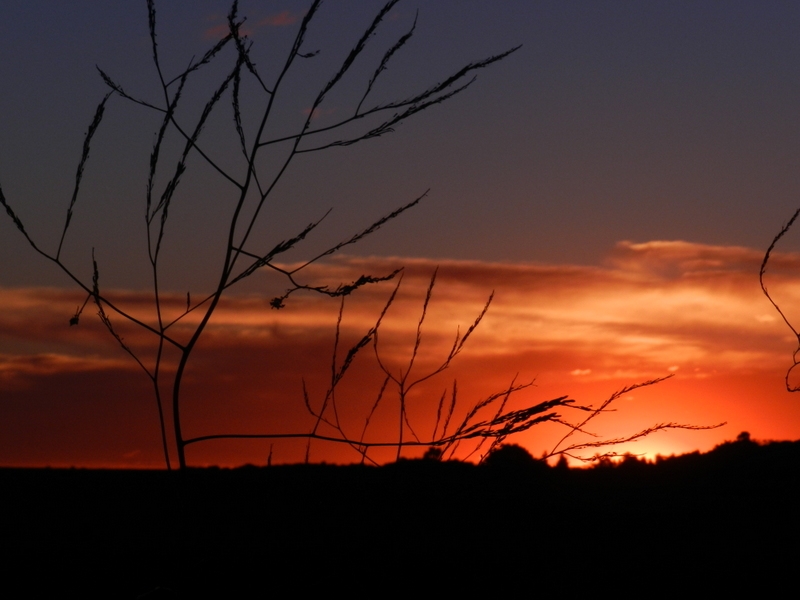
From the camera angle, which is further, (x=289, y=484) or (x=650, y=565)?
(x=289, y=484)

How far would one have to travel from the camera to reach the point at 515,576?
3.20 meters

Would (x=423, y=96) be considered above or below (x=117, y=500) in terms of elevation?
above

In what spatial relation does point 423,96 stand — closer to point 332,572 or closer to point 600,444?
point 600,444

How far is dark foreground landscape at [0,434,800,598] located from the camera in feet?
10.2

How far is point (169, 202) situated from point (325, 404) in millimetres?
910

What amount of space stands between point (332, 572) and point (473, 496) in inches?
47.4

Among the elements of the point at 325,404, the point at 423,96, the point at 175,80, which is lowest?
the point at 325,404

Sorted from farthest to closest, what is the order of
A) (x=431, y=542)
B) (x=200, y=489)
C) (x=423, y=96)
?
(x=200, y=489)
(x=431, y=542)
(x=423, y=96)

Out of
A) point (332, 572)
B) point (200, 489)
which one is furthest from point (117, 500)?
point (332, 572)

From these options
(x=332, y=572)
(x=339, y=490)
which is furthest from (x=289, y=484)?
(x=332, y=572)

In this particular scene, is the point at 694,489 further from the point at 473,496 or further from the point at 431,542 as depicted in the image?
the point at 431,542

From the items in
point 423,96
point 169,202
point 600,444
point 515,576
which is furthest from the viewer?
point 515,576

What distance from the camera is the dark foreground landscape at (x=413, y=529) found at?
312 cm

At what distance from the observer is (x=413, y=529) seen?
151 inches
